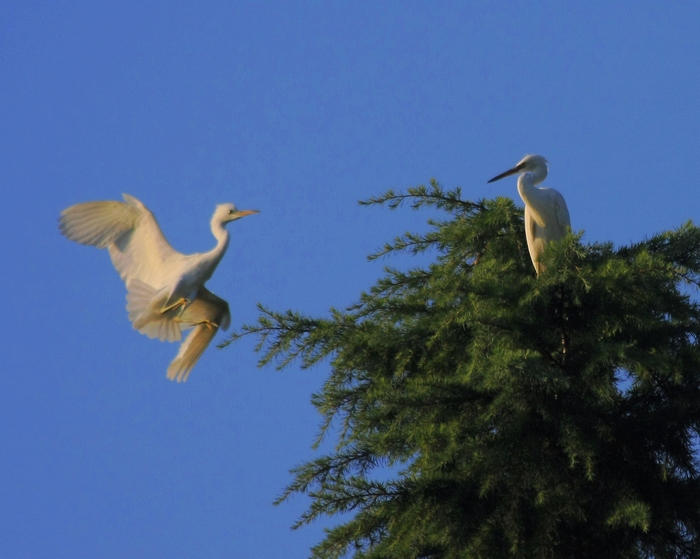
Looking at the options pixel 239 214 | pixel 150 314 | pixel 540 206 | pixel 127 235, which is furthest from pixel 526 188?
pixel 127 235

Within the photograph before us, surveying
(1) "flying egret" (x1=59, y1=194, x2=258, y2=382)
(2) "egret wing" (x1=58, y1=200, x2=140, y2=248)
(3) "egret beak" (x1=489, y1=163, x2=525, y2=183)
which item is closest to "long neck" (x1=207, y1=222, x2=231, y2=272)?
(1) "flying egret" (x1=59, y1=194, x2=258, y2=382)

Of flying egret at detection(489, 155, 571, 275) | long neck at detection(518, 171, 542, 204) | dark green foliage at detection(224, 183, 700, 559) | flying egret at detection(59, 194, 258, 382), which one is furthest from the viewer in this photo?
long neck at detection(518, 171, 542, 204)

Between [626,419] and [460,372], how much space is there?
94cm

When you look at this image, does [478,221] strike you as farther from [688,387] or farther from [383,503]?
[383,503]

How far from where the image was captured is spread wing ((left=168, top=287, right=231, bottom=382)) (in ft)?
29.3

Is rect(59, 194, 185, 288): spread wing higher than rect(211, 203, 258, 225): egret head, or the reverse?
rect(211, 203, 258, 225): egret head

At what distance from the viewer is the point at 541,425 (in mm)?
6102

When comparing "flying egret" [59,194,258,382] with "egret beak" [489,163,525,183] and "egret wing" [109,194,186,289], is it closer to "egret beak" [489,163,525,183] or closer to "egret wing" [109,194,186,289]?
"egret wing" [109,194,186,289]

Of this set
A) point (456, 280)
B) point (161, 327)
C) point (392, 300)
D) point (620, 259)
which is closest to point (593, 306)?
point (620, 259)

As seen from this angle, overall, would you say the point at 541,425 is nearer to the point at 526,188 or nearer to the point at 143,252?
the point at 526,188

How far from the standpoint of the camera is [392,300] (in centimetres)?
680

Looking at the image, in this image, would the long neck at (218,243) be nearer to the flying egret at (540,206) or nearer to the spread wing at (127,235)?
the spread wing at (127,235)

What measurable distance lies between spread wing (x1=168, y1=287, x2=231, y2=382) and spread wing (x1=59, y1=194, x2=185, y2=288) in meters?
0.35

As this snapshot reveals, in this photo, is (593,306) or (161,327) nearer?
(593,306)
